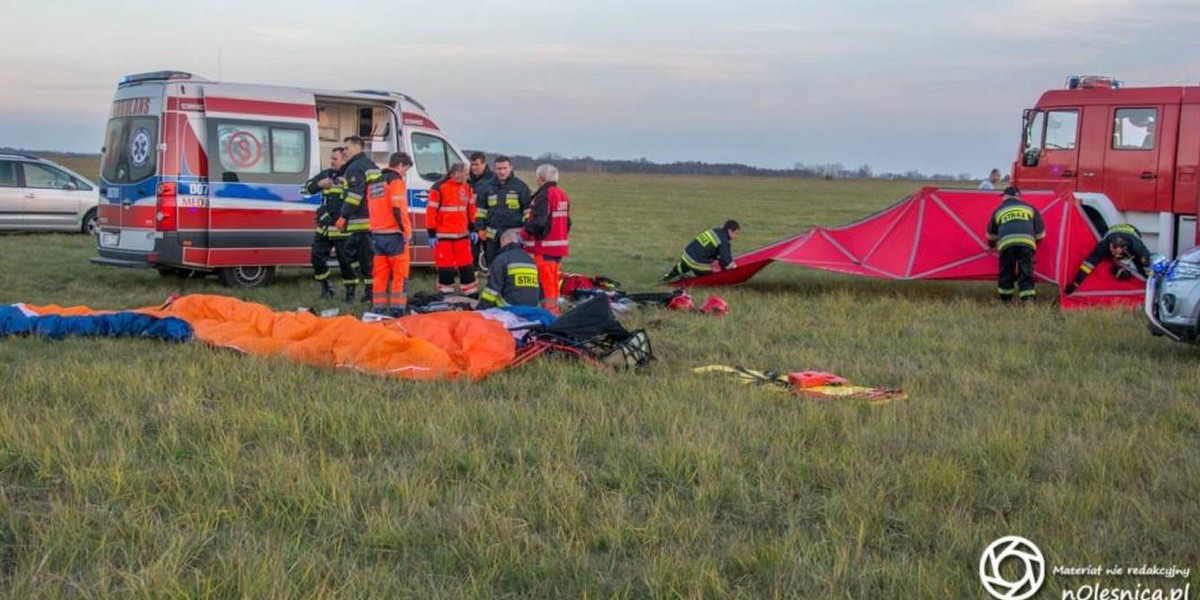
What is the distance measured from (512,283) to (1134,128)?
8515 millimetres

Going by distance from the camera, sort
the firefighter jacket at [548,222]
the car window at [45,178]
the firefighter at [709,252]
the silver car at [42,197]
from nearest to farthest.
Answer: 1. the firefighter jacket at [548,222]
2. the firefighter at [709,252]
3. the silver car at [42,197]
4. the car window at [45,178]

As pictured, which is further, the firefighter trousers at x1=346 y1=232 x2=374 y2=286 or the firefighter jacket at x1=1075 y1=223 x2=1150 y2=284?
the firefighter trousers at x1=346 y1=232 x2=374 y2=286

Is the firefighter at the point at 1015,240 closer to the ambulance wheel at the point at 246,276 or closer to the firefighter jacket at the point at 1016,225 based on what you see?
the firefighter jacket at the point at 1016,225

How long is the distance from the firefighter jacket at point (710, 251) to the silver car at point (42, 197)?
36.1 feet

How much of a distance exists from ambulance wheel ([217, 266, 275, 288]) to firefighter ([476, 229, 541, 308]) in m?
4.33

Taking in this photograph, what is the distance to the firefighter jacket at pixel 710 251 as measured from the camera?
42.4ft

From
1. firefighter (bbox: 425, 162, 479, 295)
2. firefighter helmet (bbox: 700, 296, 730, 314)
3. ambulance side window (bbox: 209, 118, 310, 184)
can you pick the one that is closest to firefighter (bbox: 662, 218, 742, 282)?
firefighter helmet (bbox: 700, 296, 730, 314)

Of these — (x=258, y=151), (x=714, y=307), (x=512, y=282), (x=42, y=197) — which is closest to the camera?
(x=512, y=282)

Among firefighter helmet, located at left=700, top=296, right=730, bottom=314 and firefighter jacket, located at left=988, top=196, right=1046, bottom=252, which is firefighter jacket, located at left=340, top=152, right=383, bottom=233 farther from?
firefighter jacket, located at left=988, top=196, right=1046, bottom=252

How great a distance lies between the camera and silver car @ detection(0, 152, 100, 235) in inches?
737

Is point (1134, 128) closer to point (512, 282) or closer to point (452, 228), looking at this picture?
point (452, 228)

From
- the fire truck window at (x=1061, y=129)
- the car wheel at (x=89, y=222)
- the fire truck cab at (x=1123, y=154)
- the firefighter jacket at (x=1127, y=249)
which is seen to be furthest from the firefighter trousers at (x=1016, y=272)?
the car wheel at (x=89, y=222)

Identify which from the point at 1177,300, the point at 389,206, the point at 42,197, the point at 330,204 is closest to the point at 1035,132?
the point at 1177,300

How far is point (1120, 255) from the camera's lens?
440 inches
